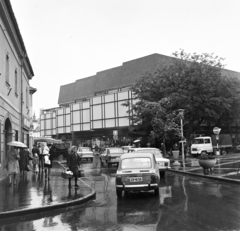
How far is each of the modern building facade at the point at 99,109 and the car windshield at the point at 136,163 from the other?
35.3 m

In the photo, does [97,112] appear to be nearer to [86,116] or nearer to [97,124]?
[97,124]

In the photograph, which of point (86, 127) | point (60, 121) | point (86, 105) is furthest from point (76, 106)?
point (60, 121)

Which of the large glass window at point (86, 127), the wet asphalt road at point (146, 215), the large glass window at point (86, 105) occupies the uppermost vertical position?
the large glass window at point (86, 105)

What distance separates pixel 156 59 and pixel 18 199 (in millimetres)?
45411

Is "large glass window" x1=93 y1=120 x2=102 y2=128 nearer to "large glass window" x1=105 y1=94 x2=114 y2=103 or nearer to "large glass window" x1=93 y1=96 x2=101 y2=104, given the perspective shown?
"large glass window" x1=93 y1=96 x2=101 y2=104

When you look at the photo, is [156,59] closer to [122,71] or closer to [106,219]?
[122,71]

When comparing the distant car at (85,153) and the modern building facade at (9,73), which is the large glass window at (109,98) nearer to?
the distant car at (85,153)

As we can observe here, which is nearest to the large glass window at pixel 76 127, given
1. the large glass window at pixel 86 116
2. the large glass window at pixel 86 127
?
the large glass window at pixel 86 127

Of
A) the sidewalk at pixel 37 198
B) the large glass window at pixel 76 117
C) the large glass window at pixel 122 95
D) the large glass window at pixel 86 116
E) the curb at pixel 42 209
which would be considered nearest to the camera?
the curb at pixel 42 209

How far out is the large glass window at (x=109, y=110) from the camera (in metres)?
55.0

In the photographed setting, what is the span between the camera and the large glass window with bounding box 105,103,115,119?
5497cm

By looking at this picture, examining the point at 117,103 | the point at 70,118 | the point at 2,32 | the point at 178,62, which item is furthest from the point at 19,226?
the point at 70,118

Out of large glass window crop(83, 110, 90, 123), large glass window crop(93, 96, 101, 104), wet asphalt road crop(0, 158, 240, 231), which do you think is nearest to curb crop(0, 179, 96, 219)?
wet asphalt road crop(0, 158, 240, 231)

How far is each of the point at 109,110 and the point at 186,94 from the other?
78.4 feet
